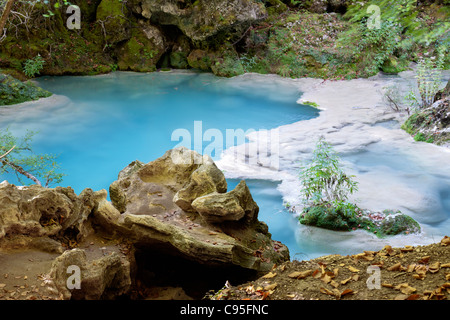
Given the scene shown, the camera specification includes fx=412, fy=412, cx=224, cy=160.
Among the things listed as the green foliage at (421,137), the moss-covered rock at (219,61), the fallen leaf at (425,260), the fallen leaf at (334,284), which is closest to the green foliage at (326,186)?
the green foliage at (421,137)

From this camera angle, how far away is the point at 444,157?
7.04m

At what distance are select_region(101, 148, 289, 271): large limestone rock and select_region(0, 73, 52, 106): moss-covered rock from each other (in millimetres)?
6335

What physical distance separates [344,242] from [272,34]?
31.1ft

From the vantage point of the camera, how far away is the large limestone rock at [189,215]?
3.45 metres

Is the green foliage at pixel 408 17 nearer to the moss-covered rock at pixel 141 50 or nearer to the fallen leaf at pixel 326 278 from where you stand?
the moss-covered rock at pixel 141 50

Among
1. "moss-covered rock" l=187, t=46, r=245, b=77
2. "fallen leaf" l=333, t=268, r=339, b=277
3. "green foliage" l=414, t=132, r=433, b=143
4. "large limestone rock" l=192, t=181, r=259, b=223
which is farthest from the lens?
"moss-covered rock" l=187, t=46, r=245, b=77

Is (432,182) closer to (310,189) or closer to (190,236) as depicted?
(310,189)

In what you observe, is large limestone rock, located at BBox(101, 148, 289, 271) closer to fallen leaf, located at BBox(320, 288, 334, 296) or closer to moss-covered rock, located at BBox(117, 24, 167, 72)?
fallen leaf, located at BBox(320, 288, 334, 296)

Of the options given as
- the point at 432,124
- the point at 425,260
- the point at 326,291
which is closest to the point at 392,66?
the point at 432,124

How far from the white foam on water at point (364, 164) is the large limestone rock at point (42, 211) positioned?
288 centimetres

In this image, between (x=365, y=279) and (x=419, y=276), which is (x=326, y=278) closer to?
(x=365, y=279)

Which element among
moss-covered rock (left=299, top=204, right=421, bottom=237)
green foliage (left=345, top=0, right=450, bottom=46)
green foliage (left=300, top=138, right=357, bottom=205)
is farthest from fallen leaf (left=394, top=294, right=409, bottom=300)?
green foliage (left=345, top=0, right=450, bottom=46)

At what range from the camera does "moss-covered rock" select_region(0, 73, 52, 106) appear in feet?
32.3
